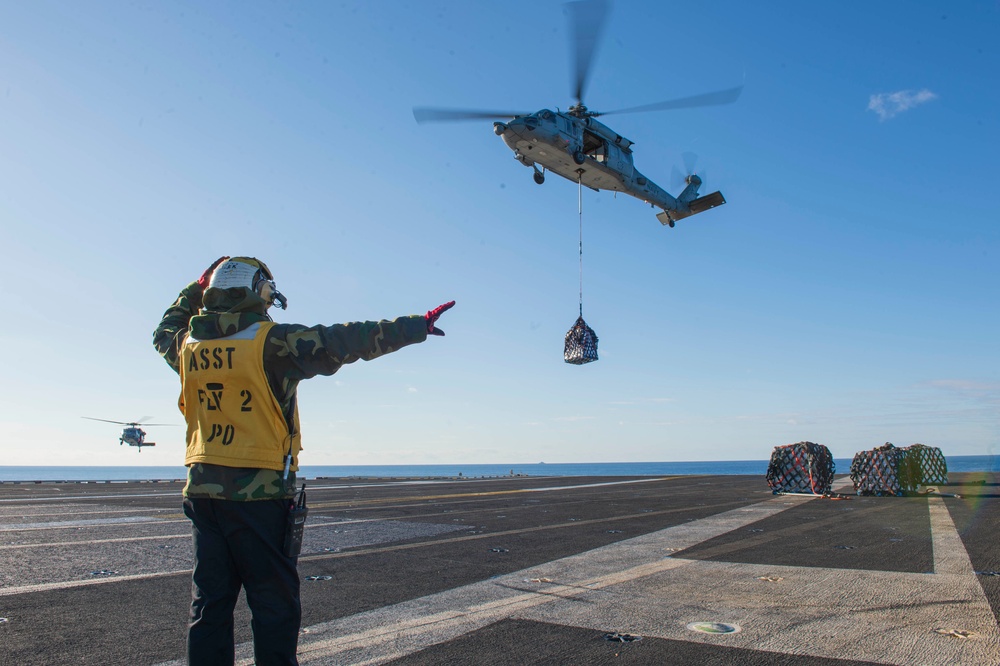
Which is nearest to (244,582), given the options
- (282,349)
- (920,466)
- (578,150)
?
(282,349)

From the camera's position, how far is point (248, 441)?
130 inches

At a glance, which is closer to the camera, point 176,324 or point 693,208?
point 176,324

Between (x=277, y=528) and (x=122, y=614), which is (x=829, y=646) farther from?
(x=122, y=614)

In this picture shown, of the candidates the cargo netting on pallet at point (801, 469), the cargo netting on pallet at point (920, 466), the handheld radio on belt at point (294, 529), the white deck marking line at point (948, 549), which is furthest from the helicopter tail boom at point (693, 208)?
the handheld radio on belt at point (294, 529)

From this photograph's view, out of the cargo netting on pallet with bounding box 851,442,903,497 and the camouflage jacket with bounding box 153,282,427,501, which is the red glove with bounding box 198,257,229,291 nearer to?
the camouflage jacket with bounding box 153,282,427,501

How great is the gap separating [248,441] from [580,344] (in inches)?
660

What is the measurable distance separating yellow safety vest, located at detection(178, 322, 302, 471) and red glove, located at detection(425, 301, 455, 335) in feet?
2.82

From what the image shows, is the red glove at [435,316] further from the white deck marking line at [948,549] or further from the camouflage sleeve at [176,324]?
the white deck marking line at [948,549]

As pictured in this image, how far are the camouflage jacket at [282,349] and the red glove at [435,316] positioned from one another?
36mm

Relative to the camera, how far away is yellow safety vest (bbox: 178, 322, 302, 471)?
3309 mm

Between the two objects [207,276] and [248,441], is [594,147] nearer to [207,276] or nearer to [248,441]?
[207,276]

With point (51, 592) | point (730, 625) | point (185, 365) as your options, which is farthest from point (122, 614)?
point (730, 625)

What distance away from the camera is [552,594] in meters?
5.73

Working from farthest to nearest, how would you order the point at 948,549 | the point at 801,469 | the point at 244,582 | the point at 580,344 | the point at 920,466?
the point at 920,466 → the point at 801,469 → the point at 580,344 → the point at 948,549 → the point at 244,582
